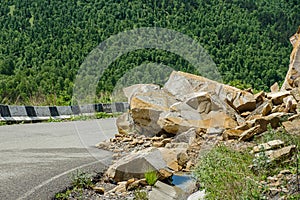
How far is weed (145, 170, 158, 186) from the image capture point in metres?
6.65

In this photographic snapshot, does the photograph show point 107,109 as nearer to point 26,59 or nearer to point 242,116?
point 242,116


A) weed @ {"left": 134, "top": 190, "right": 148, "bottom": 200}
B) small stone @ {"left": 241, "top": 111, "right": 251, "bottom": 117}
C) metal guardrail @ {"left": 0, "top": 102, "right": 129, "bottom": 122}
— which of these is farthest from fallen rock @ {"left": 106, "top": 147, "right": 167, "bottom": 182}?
metal guardrail @ {"left": 0, "top": 102, "right": 129, "bottom": 122}

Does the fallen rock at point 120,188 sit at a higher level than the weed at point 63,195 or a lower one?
lower

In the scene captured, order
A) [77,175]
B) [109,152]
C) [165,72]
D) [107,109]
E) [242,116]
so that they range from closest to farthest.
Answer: [77,175] → [109,152] → [242,116] → [165,72] → [107,109]

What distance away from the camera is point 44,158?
26.3 ft

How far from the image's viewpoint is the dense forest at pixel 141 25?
48.5 m

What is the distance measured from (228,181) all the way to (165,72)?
9595mm

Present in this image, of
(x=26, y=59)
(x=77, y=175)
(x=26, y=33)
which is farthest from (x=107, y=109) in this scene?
(x=26, y=33)

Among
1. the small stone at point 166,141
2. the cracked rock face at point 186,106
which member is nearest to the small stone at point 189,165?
the small stone at point 166,141

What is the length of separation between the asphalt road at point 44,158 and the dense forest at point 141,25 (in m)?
23.1

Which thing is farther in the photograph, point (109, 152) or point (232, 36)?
point (232, 36)

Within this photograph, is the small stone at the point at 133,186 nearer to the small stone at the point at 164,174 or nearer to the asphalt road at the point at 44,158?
the small stone at the point at 164,174

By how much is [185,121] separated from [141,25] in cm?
4480

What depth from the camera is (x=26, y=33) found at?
77.6 meters
